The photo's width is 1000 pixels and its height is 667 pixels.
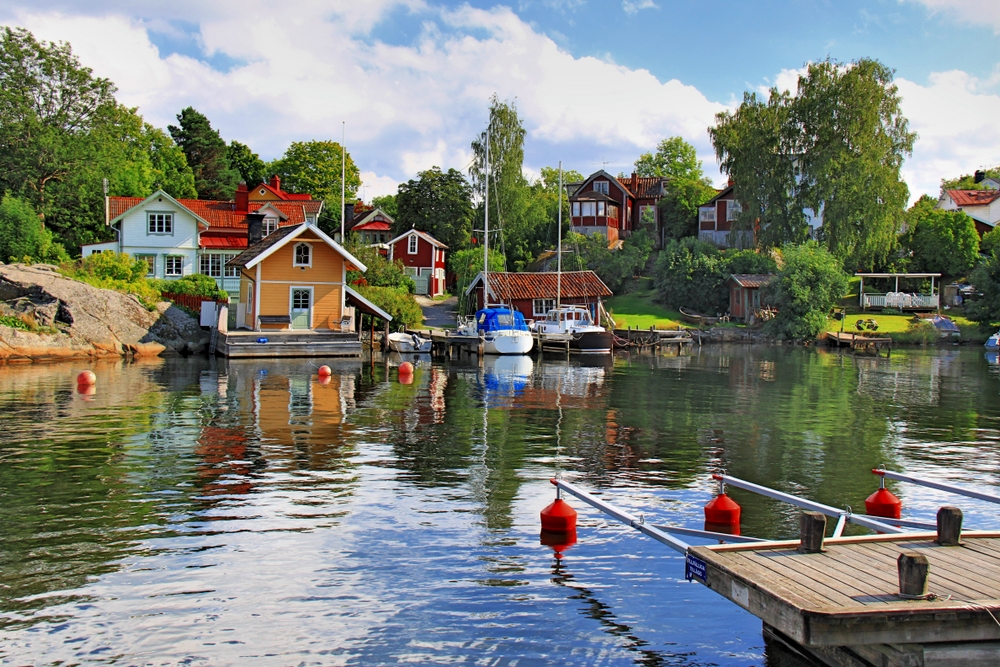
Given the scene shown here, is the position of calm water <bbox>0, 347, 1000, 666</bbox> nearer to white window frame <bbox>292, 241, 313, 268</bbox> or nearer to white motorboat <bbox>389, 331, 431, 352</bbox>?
white window frame <bbox>292, 241, 313, 268</bbox>

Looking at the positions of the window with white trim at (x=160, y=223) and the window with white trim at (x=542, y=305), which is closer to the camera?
the window with white trim at (x=160, y=223)

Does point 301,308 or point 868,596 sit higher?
point 301,308

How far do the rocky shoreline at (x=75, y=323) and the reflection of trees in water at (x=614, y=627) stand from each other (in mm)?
38186

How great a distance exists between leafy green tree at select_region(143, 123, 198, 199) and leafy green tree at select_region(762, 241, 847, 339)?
195ft

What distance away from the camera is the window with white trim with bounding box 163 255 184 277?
205ft

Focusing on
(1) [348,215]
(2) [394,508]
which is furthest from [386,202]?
(2) [394,508]

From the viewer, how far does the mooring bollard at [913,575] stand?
305 inches

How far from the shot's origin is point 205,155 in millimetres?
100750

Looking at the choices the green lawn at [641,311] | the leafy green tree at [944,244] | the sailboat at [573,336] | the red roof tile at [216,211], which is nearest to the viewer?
the sailboat at [573,336]

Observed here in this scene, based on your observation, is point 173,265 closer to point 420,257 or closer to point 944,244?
point 420,257

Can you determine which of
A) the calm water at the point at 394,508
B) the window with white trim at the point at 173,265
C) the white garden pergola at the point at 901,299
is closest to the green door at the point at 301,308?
the calm water at the point at 394,508

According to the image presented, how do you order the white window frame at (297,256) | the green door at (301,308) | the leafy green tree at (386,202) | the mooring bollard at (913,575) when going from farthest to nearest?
the leafy green tree at (386,202)
the green door at (301,308)
the white window frame at (297,256)
the mooring bollard at (913,575)

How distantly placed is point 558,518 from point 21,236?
193 ft

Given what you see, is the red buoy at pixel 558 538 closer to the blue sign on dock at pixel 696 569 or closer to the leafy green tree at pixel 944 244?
the blue sign on dock at pixel 696 569
